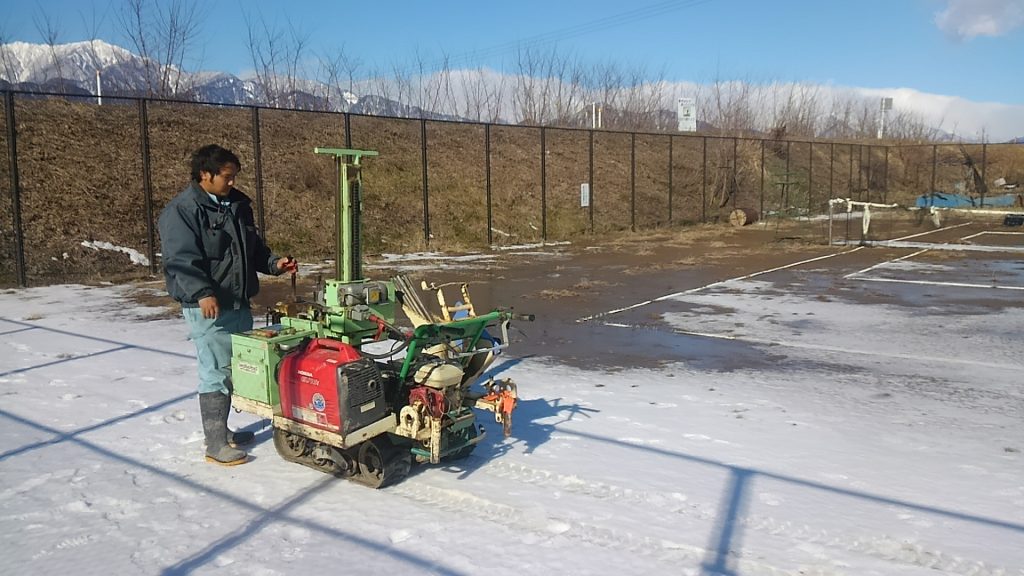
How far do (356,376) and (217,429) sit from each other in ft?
4.00

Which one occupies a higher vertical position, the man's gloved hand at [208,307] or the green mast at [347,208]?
the green mast at [347,208]

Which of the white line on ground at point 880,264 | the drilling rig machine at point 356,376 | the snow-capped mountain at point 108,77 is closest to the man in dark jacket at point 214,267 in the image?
the drilling rig machine at point 356,376

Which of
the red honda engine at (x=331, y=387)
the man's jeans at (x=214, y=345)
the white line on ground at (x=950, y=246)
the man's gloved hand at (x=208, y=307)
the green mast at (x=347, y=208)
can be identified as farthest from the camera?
the white line on ground at (x=950, y=246)

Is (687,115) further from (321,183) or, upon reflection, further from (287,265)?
(287,265)

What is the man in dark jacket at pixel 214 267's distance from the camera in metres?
4.22

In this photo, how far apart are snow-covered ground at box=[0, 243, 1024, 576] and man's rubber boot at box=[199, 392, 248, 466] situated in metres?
0.08

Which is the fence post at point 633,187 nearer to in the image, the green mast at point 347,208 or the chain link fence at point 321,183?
the chain link fence at point 321,183

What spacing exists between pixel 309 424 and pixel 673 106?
49289mm

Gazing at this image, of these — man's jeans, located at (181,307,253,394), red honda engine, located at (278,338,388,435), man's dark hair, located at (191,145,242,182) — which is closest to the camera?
red honda engine, located at (278,338,388,435)

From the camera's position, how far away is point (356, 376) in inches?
150

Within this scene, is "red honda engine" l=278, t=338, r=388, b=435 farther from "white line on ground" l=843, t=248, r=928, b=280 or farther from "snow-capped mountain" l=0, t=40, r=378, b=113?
"snow-capped mountain" l=0, t=40, r=378, b=113

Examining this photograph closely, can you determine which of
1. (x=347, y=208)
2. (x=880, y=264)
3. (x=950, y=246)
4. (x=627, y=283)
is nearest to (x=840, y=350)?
(x=627, y=283)

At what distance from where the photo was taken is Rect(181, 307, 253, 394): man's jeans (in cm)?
444

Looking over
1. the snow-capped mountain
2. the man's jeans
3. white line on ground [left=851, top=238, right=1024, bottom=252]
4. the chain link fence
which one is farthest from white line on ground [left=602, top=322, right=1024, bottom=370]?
the snow-capped mountain
